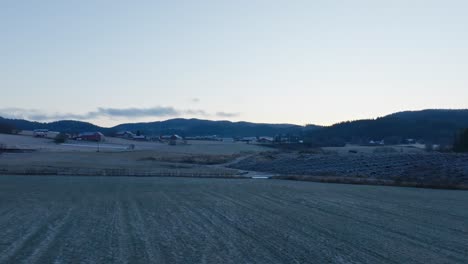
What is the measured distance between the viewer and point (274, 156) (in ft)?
277

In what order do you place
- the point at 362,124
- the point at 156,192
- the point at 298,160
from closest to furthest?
the point at 156,192, the point at 298,160, the point at 362,124

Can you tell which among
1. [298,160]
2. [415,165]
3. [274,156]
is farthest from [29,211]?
[274,156]

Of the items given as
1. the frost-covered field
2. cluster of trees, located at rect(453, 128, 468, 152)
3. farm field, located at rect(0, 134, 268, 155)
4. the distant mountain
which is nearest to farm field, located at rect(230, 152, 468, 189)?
cluster of trees, located at rect(453, 128, 468, 152)

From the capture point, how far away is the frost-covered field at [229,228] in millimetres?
15055

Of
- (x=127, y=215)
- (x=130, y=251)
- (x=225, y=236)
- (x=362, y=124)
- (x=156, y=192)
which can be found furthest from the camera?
(x=362, y=124)

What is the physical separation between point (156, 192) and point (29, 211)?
11.9 metres

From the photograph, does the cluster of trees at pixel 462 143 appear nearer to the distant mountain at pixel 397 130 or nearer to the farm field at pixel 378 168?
the farm field at pixel 378 168

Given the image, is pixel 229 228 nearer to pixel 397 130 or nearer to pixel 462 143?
pixel 462 143

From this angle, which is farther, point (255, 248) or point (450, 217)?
point (450, 217)

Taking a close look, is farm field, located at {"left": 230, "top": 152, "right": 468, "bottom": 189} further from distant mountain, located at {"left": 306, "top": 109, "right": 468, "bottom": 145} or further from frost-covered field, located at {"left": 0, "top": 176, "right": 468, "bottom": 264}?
distant mountain, located at {"left": 306, "top": 109, "right": 468, "bottom": 145}

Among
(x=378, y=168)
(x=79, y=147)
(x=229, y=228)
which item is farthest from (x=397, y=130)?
(x=229, y=228)

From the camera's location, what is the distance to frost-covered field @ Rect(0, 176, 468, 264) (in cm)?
1505

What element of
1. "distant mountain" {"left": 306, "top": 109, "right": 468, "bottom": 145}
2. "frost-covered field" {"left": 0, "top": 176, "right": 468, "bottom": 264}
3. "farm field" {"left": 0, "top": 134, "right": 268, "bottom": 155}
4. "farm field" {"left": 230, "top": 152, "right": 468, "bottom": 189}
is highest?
"distant mountain" {"left": 306, "top": 109, "right": 468, "bottom": 145}

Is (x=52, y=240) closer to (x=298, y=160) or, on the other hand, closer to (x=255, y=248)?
(x=255, y=248)
